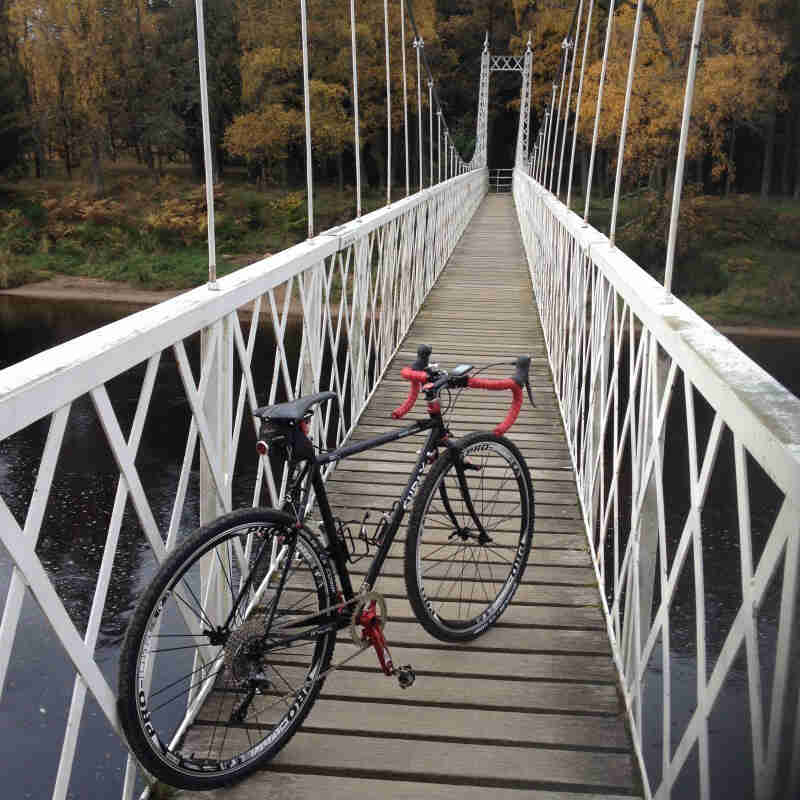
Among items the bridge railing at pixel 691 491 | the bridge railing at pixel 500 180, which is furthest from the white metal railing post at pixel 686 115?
the bridge railing at pixel 500 180

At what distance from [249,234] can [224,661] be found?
2313 cm

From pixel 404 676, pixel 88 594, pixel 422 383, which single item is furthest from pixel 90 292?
pixel 404 676

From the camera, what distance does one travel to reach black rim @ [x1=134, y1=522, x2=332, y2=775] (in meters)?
1.46

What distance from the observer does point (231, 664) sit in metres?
1.56

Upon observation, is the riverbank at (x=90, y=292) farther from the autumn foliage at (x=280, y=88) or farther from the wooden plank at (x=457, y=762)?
the wooden plank at (x=457, y=762)

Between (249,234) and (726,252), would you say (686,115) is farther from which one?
(249,234)

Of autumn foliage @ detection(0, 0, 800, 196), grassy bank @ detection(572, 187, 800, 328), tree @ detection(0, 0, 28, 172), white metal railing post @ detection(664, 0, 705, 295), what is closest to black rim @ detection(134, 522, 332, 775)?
white metal railing post @ detection(664, 0, 705, 295)

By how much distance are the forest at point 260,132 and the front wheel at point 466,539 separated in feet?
54.4

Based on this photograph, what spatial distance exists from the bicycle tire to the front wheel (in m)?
0.30

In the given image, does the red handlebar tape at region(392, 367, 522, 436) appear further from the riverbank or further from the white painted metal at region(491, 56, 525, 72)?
the white painted metal at region(491, 56, 525, 72)

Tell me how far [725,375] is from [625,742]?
0.87 metres

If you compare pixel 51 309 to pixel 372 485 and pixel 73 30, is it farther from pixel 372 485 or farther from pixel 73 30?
pixel 372 485

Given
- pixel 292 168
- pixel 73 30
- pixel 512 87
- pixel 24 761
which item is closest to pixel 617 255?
pixel 24 761

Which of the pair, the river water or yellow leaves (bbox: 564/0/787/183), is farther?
Answer: yellow leaves (bbox: 564/0/787/183)
